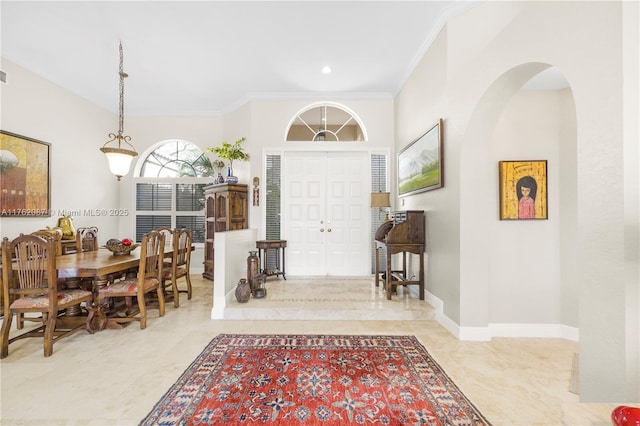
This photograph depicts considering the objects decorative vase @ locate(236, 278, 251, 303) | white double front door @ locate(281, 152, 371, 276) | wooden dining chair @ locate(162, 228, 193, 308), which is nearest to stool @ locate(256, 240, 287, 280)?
white double front door @ locate(281, 152, 371, 276)

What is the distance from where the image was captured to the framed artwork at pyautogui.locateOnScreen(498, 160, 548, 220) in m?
3.03

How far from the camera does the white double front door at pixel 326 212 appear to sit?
506 cm

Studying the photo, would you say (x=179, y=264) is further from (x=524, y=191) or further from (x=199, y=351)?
(x=524, y=191)

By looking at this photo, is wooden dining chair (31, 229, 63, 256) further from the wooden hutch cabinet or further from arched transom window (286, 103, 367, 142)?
arched transom window (286, 103, 367, 142)

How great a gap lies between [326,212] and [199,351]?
10.3 ft

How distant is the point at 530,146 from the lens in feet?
10.1

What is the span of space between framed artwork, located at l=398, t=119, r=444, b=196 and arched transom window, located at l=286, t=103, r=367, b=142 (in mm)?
1136

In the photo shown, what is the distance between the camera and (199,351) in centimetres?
250

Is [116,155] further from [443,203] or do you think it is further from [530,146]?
[530,146]

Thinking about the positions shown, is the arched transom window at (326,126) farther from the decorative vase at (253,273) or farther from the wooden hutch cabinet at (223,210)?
the decorative vase at (253,273)

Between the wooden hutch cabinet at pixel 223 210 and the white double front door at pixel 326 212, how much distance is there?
0.74 meters

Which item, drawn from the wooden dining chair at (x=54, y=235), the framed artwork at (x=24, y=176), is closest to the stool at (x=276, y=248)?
the wooden dining chair at (x=54, y=235)

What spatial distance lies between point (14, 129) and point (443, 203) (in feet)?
18.6

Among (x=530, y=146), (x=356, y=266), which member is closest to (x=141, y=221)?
(x=356, y=266)
